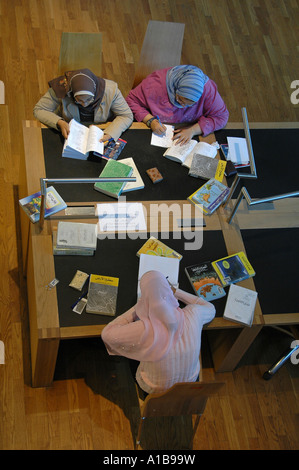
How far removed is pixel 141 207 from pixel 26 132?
0.94 m

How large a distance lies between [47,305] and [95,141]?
118 centimetres

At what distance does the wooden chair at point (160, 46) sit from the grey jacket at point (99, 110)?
1.77 ft

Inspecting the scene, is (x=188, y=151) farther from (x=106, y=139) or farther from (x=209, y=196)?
(x=106, y=139)

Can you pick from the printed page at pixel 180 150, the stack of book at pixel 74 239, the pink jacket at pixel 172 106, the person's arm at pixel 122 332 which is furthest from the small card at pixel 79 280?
the pink jacket at pixel 172 106

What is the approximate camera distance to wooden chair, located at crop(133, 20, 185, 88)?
3832 mm

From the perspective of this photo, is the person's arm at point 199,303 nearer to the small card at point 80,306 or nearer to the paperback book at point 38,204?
the small card at point 80,306

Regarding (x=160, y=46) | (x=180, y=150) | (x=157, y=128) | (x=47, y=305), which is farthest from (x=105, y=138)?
(x=47, y=305)

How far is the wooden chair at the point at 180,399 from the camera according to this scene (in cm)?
250

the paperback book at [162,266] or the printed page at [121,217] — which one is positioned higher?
the printed page at [121,217]

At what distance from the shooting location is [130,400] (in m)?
3.23

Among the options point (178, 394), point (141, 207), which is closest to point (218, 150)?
point (141, 207)

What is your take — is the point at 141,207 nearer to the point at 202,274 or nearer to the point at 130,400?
the point at 202,274

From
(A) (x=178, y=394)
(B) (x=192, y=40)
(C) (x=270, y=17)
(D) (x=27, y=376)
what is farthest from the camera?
(C) (x=270, y=17)

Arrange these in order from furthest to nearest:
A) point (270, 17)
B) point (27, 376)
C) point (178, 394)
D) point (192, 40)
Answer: point (270, 17)
point (192, 40)
point (27, 376)
point (178, 394)
